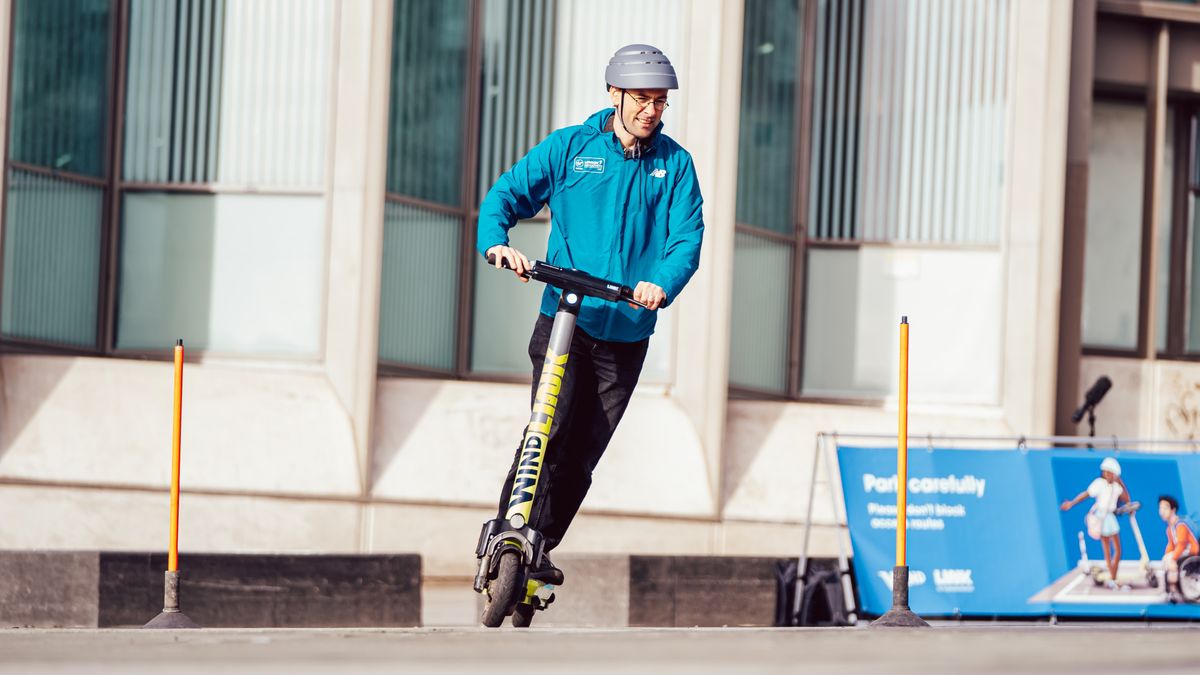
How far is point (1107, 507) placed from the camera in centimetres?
1098

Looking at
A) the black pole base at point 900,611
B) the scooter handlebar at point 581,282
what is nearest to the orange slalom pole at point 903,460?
the black pole base at point 900,611

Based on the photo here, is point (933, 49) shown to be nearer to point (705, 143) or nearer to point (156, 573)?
point (705, 143)

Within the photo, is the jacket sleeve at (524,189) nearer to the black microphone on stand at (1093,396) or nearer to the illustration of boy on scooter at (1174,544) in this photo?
the illustration of boy on scooter at (1174,544)

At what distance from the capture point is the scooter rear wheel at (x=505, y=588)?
21.4 feet

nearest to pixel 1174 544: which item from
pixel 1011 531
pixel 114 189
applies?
pixel 1011 531

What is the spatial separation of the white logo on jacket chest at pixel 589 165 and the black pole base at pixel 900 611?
2730mm

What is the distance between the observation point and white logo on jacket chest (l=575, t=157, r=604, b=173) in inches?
264

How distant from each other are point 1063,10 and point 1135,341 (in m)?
3.66

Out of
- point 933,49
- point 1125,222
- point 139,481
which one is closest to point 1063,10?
point 933,49

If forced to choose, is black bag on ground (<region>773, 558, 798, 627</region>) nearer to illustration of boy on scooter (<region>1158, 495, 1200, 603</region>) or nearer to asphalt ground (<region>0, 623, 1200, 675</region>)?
illustration of boy on scooter (<region>1158, 495, 1200, 603</region>)

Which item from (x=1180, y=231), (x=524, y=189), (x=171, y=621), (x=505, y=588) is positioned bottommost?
(x=171, y=621)

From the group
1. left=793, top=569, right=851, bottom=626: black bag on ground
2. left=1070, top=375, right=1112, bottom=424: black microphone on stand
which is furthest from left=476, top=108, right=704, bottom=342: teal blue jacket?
left=1070, top=375, right=1112, bottom=424: black microphone on stand

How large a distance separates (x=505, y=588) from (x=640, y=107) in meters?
1.68

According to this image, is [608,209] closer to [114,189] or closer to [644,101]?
[644,101]
